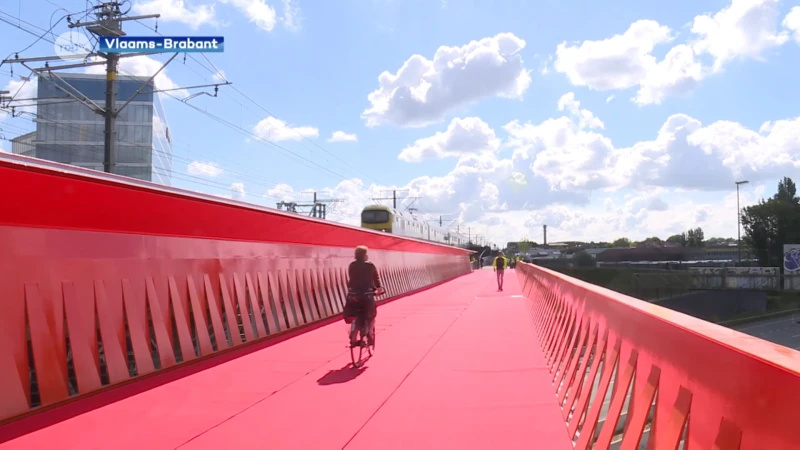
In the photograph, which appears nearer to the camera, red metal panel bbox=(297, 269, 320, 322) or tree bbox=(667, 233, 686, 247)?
red metal panel bbox=(297, 269, 320, 322)

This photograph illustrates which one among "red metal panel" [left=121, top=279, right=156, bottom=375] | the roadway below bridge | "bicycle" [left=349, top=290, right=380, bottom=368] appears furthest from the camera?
the roadway below bridge

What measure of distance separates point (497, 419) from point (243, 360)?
13.9 feet

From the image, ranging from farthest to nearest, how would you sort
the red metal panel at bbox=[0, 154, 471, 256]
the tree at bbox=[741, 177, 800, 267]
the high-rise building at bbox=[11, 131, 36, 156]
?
1. the tree at bbox=[741, 177, 800, 267]
2. the high-rise building at bbox=[11, 131, 36, 156]
3. the red metal panel at bbox=[0, 154, 471, 256]

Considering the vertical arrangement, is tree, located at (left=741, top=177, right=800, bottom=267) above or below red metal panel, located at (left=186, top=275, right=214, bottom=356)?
above

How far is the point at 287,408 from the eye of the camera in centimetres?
606

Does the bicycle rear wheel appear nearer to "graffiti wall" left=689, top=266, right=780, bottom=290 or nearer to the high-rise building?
"graffiti wall" left=689, top=266, right=780, bottom=290

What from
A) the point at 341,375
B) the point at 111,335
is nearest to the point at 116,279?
the point at 111,335

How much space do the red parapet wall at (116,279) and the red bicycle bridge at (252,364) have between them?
0.02 m

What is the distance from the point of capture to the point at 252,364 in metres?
8.39

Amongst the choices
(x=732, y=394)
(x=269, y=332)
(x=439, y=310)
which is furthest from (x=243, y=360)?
(x=439, y=310)

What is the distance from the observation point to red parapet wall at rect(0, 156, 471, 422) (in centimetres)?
562

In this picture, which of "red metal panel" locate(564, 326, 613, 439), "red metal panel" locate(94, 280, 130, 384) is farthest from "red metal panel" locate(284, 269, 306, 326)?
"red metal panel" locate(564, 326, 613, 439)

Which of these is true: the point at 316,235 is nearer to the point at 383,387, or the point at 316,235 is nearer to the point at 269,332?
the point at 269,332

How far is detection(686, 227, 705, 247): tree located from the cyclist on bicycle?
141 m
